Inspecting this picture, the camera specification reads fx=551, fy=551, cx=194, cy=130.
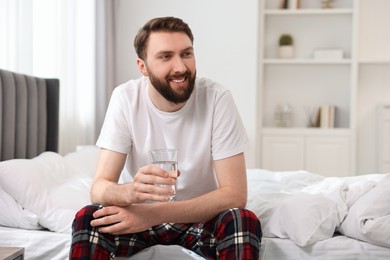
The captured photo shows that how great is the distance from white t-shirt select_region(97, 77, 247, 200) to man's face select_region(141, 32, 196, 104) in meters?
0.10

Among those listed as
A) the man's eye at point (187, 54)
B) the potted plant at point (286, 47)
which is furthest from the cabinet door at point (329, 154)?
the man's eye at point (187, 54)

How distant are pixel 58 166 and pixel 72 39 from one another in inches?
62.7

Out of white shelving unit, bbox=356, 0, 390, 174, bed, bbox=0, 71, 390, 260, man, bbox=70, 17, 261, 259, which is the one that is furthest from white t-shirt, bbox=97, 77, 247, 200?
white shelving unit, bbox=356, 0, 390, 174

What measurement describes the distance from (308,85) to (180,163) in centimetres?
324

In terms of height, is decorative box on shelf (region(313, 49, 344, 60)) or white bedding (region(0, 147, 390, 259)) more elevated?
decorative box on shelf (region(313, 49, 344, 60))

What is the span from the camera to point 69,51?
379cm

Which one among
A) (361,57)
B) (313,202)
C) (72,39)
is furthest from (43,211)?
(361,57)

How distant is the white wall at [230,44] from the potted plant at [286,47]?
37cm

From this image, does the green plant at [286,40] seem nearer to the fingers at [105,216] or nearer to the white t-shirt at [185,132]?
the white t-shirt at [185,132]

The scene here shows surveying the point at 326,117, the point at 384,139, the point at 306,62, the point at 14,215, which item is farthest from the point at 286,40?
the point at 14,215

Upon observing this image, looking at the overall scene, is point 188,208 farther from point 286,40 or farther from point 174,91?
point 286,40

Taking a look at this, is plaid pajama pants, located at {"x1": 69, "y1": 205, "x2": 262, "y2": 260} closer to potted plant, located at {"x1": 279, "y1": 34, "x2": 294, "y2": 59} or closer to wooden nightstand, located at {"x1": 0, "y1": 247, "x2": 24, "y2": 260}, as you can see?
wooden nightstand, located at {"x1": 0, "y1": 247, "x2": 24, "y2": 260}

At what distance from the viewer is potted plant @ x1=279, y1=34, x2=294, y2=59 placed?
4781 millimetres

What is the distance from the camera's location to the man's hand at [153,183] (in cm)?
145
